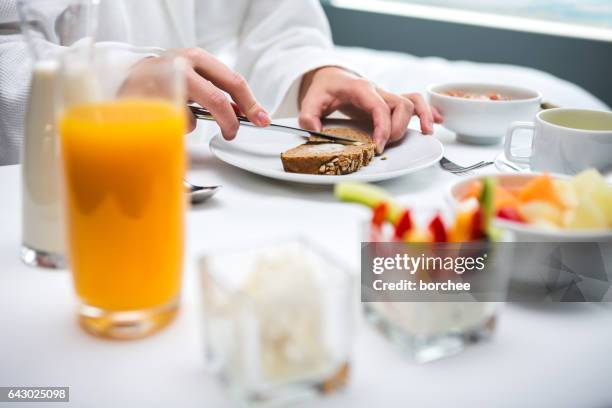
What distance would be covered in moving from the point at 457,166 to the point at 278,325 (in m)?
0.67

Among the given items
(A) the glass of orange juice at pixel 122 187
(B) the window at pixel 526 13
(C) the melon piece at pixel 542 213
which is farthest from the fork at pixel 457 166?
(B) the window at pixel 526 13

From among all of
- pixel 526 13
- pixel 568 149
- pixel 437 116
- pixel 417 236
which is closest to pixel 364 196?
pixel 417 236

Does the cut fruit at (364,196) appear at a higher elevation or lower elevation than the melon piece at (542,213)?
higher

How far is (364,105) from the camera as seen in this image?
1195 millimetres

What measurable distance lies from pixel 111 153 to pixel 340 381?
0.27 meters

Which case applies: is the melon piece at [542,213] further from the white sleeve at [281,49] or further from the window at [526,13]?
the window at [526,13]

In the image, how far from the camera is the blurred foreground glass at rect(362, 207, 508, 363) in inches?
21.9

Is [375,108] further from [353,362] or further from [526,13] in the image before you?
[526,13]

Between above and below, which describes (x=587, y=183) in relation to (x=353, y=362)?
above

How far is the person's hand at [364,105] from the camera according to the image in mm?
1134

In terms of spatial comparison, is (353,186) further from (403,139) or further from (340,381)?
(403,139)

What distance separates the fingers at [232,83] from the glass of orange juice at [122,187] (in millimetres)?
464

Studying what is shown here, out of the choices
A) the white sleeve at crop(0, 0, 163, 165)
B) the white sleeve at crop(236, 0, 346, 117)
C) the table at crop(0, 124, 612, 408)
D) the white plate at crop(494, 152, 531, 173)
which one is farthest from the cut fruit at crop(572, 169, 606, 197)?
the white sleeve at crop(0, 0, 163, 165)

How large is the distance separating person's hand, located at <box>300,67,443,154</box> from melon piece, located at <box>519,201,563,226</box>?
17.7 inches
